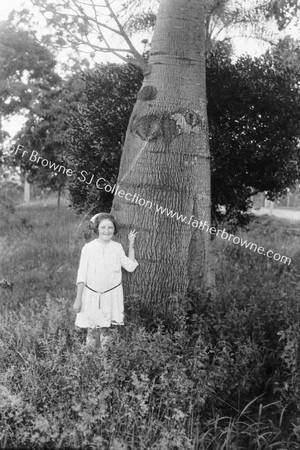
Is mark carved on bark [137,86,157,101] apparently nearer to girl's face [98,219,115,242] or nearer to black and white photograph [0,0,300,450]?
black and white photograph [0,0,300,450]

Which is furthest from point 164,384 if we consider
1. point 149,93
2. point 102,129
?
point 102,129

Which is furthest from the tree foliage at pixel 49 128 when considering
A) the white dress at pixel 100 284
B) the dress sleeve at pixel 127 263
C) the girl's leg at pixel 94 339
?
the girl's leg at pixel 94 339

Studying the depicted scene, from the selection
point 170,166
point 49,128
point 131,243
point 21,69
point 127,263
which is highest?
point 21,69

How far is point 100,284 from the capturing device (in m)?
4.61

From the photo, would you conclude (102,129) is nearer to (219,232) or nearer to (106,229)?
(106,229)

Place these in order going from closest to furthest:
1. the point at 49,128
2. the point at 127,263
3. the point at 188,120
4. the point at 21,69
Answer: the point at 127,263 < the point at 188,120 < the point at 49,128 < the point at 21,69

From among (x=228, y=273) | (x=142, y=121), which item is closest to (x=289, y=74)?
(x=228, y=273)

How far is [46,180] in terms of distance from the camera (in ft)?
56.1

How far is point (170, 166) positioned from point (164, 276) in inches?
41.9

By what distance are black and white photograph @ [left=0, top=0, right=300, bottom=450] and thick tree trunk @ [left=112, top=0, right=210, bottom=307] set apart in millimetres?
14

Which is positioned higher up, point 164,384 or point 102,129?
point 102,129

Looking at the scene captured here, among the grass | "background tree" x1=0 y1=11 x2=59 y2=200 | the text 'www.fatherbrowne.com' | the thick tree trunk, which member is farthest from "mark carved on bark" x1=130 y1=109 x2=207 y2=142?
"background tree" x1=0 y1=11 x2=59 y2=200

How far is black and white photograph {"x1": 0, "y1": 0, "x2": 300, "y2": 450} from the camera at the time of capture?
3.39m

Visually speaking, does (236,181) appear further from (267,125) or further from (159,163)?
(159,163)
